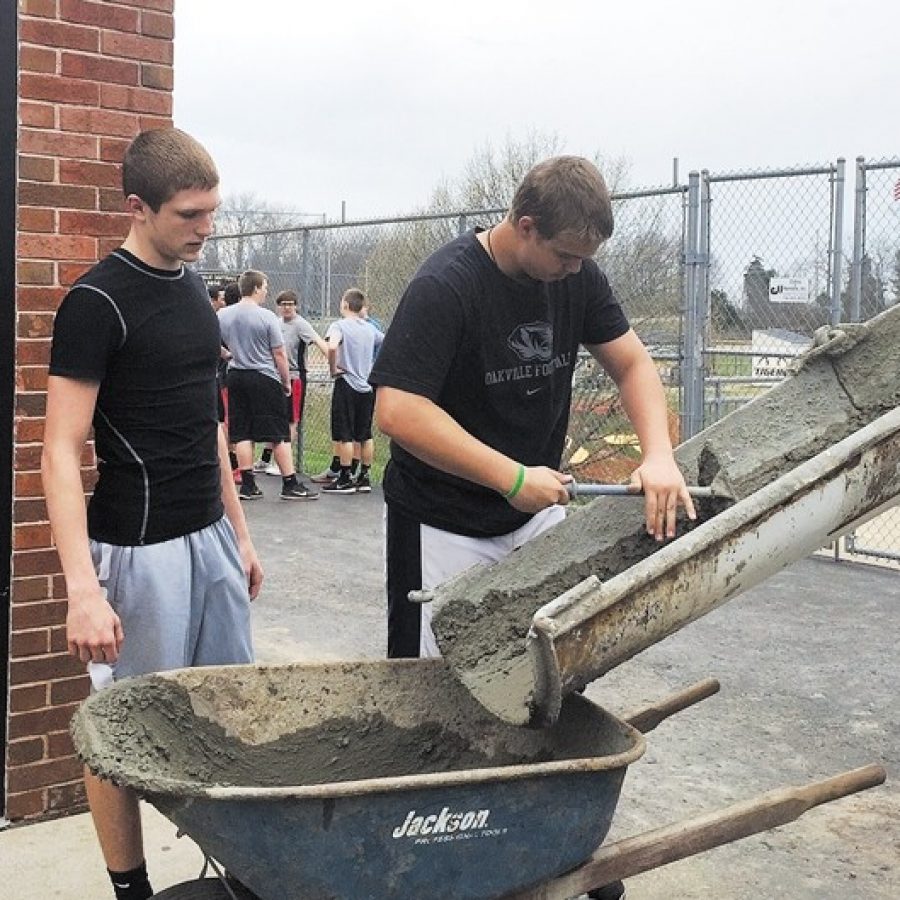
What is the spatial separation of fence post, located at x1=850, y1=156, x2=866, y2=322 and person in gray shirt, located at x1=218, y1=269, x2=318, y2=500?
519cm

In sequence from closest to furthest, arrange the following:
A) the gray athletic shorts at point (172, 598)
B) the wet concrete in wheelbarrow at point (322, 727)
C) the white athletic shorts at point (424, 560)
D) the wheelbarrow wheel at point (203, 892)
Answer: the wheelbarrow wheel at point (203, 892)
the wet concrete in wheelbarrow at point (322, 727)
the gray athletic shorts at point (172, 598)
the white athletic shorts at point (424, 560)

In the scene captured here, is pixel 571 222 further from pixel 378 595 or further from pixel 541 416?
pixel 378 595

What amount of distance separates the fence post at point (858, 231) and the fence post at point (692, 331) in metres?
1.20

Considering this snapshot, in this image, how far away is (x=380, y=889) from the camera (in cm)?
250

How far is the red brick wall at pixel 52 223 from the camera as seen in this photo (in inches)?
147

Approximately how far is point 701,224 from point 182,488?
20.8 ft

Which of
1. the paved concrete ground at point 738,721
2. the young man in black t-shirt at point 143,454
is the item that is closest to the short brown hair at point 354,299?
the paved concrete ground at point 738,721

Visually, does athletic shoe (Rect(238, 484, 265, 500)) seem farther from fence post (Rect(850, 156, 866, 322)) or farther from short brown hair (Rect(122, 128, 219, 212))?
short brown hair (Rect(122, 128, 219, 212))

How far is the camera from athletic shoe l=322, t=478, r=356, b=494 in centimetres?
1198

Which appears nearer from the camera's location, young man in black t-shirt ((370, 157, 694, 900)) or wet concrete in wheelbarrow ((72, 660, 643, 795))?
wet concrete in wheelbarrow ((72, 660, 643, 795))

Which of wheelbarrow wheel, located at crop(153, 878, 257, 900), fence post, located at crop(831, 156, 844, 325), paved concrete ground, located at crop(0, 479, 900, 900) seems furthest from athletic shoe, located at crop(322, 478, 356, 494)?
wheelbarrow wheel, located at crop(153, 878, 257, 900)

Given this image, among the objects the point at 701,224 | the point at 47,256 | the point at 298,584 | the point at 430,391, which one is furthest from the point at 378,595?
the point at 430,391

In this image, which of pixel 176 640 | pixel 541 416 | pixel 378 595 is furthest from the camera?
pixel 378 595

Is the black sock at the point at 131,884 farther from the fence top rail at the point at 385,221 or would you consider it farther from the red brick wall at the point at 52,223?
the fence top rail at the point at 385,221
